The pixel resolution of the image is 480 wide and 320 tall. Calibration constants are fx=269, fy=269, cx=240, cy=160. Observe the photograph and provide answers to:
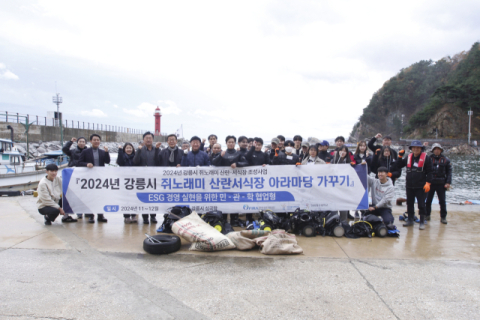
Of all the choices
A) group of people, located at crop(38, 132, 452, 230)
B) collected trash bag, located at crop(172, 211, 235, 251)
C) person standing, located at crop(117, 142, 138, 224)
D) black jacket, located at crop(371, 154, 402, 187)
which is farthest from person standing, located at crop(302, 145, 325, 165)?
person standing, located at crop(117, 142, 138, 224)

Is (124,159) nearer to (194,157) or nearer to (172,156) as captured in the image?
(172,156)

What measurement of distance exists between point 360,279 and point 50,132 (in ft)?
146

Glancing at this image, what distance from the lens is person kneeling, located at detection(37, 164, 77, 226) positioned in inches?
225

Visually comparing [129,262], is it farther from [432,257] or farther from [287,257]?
[432,257]

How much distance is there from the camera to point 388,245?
478cm

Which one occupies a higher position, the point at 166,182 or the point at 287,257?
the point at 166,182

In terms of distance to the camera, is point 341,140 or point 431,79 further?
point 431,79

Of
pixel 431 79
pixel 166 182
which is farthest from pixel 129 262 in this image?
pixel 431 79

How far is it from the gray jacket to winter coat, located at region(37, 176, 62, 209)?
22.6ft

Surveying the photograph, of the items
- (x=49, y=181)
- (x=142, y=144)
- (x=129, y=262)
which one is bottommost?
(x=129, y=262)

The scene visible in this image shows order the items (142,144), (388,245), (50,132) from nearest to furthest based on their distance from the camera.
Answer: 1. (388,245)
2. (142,144)
3. (50,132)

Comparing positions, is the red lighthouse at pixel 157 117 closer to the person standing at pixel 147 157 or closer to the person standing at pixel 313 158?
the person standing at pixel 147 157

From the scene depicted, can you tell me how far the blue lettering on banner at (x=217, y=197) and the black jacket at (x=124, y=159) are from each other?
1033 millimetres

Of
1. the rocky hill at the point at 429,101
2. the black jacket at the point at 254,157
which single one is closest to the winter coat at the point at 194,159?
the black jacket at the point at 254,157
